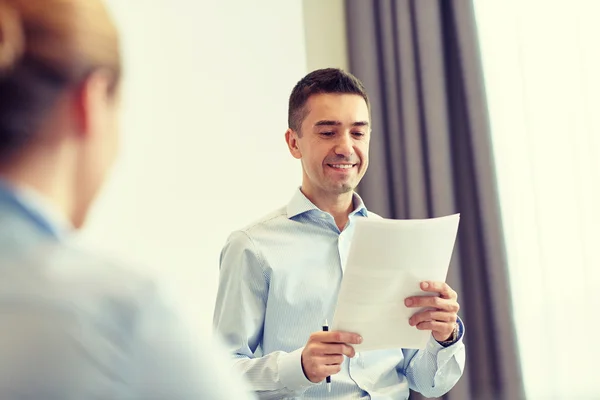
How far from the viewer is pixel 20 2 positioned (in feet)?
1.91

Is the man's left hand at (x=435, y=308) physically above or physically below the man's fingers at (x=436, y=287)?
below

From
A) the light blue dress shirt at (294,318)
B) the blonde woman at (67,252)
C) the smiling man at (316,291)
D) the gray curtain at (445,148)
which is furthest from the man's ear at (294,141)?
the blonde woman at (67,252)

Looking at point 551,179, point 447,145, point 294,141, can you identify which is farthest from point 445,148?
point 294,141

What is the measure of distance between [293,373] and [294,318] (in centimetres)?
21

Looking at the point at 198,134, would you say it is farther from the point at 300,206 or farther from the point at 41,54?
the point at 41,54

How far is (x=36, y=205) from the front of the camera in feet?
1.93

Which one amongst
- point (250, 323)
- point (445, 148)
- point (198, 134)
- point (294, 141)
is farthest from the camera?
point (445, 148)

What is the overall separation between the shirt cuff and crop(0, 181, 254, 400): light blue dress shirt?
3.78 ft

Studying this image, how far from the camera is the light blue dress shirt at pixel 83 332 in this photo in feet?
1.73

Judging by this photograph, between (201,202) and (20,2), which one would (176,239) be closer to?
(201,202)

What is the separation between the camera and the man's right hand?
1.64 m

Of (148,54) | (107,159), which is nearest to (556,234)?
(148,54)

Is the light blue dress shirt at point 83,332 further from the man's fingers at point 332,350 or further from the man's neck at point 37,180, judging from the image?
the man's fingers at point 332,350

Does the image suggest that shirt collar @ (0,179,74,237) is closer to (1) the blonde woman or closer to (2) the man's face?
(1) the blonde woman
